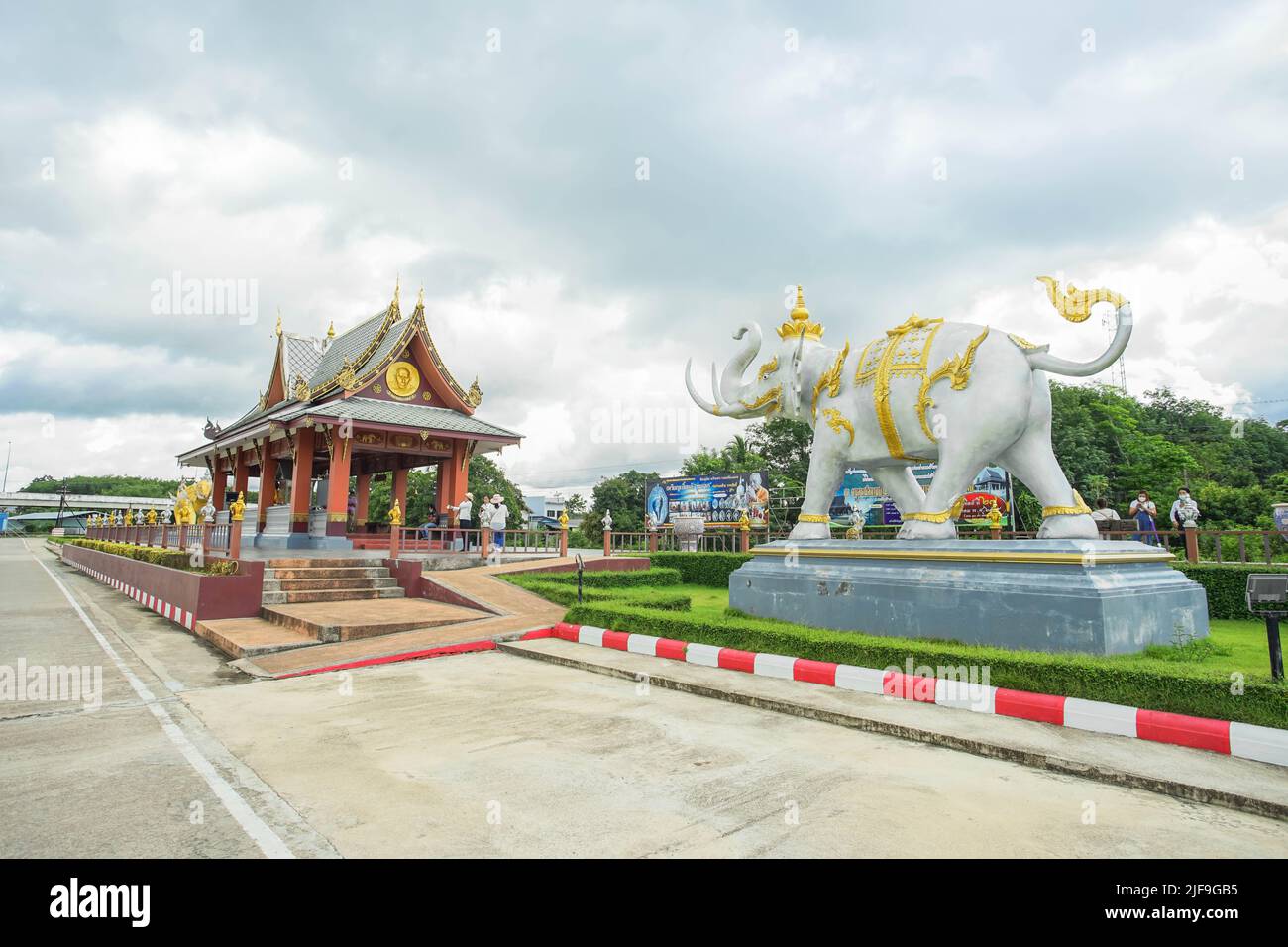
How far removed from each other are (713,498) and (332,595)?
19.3 m

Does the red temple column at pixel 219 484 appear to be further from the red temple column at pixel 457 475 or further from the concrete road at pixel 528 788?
the concrete road at pixel 528 788

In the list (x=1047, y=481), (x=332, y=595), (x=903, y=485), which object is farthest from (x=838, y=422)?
(x=332, y=595)

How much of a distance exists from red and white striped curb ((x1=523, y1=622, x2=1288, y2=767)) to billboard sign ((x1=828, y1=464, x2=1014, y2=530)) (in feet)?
50.9

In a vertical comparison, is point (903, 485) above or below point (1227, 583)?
above

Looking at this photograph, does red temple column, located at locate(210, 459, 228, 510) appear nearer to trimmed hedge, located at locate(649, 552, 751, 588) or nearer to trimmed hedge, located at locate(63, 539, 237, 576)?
trimmed hedge, located at locate(63, 539, 237, 576)

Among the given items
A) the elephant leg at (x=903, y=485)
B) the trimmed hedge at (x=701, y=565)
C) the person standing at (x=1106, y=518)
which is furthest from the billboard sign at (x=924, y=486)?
the elephant leg at (x=903, y=485)

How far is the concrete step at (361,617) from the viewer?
8.97 metres

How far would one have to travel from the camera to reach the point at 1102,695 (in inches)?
189

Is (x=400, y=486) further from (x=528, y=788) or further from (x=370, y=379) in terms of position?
(x=528, y=788)

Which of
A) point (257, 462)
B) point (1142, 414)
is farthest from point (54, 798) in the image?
point (1142, 414)

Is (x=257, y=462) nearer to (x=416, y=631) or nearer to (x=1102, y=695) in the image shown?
(x=416, y=631)

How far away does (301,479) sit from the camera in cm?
1781

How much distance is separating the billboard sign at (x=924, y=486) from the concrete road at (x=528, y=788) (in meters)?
17.9
